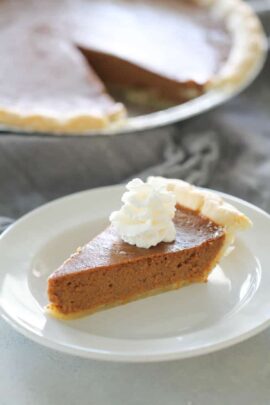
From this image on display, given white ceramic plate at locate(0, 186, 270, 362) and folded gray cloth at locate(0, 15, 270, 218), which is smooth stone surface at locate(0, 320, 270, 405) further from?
folded gray cloth at locate(0, 15, 270, 218)

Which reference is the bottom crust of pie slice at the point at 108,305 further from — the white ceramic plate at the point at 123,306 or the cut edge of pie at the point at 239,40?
the cut edge of pie at the point at 239,40

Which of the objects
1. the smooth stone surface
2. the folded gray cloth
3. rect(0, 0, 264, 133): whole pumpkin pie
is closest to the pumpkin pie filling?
the smooth stone surface

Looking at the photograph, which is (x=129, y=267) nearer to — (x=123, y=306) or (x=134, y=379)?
(x=123, y=306)

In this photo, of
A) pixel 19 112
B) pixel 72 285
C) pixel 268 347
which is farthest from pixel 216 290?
pixel 19 112

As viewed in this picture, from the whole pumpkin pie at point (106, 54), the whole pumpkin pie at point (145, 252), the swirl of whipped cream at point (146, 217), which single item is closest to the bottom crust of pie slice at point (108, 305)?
the whole pumpkin pie at point (145, 252)

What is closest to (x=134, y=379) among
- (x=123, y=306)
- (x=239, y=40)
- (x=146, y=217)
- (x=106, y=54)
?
(x=123, y=306)

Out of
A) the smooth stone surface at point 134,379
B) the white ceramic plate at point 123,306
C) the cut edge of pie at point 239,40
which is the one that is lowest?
the smooth stone surface at point 134,379

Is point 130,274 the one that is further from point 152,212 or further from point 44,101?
point 44,101
